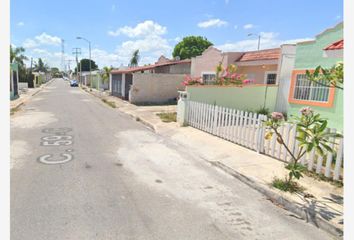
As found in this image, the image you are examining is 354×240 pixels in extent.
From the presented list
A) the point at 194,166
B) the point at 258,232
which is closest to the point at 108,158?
the point at 194,166

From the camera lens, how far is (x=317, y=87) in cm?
972

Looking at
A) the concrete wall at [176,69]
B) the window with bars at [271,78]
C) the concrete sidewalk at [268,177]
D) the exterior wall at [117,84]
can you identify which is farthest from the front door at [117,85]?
the concrete sidewalk at [268,177]

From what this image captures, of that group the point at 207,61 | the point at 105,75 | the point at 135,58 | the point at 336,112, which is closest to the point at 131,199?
the point at 336,112

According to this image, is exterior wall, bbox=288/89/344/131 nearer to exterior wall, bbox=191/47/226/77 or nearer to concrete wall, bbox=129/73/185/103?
exterior wall, bbox=191/47/226/77

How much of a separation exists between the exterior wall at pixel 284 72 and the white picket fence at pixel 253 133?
5818mm

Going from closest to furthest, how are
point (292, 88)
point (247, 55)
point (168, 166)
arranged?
point (168, 166) < point (292, 88) < point (247, 55)

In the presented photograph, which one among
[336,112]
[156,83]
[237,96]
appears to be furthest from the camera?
[156,83]

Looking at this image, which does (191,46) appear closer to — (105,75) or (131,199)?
(105,75)

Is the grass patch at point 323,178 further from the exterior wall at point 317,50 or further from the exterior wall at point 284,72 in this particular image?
the exterior wall at point 284,72

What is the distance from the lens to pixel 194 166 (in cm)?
615

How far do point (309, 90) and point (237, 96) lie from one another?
10.9ft
